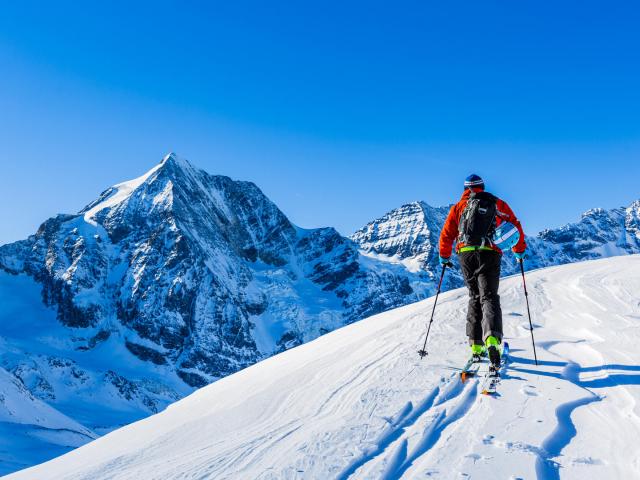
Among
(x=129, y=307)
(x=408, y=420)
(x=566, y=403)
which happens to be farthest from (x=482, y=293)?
(x=129, y=307)

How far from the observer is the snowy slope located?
147 inches

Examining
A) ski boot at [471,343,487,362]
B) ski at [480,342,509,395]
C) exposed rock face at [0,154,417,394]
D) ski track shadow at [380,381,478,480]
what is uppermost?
exposed rock face at [0,154,417,394]

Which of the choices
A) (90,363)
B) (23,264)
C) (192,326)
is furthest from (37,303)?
(192,326)

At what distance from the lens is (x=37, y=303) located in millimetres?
174875

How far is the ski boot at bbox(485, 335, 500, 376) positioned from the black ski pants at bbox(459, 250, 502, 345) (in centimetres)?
9

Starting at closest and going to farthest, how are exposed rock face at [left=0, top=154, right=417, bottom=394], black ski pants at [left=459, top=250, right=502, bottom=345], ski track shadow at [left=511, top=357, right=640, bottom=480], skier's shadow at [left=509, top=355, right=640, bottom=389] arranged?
ski track shadow at [left=511, top=357, right=640, bottom=480]
skier's shadow at [left=509, top=355, right=640, bottom=389]
black ski pants at [left=459, top=250, right=502, bottom=345]
exposed rock face at [left=0, top=154, right=417, bottom=394]

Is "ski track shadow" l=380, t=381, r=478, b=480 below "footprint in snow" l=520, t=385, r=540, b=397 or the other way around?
below

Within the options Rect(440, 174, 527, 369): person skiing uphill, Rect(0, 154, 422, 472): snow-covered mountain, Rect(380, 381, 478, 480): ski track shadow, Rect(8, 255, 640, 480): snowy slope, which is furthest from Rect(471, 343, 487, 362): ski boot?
Rect(0, 154, 422, 472): snow-covered mountain

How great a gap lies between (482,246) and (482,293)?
615 mm

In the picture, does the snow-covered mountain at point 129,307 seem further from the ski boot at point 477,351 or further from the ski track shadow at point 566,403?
the ski track shadow at point 566,403

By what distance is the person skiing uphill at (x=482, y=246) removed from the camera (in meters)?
6.14

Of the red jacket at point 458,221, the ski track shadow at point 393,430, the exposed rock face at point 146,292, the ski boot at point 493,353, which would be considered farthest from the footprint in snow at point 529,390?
the exposed rock face at point 146,292

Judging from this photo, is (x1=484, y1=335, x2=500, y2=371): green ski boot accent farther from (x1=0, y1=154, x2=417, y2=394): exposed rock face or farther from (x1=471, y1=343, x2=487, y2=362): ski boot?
(x1=0, y1=154, x2=417, y2=394): exposed rock face

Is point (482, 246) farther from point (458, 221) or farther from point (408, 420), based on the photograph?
point (408, 420)
